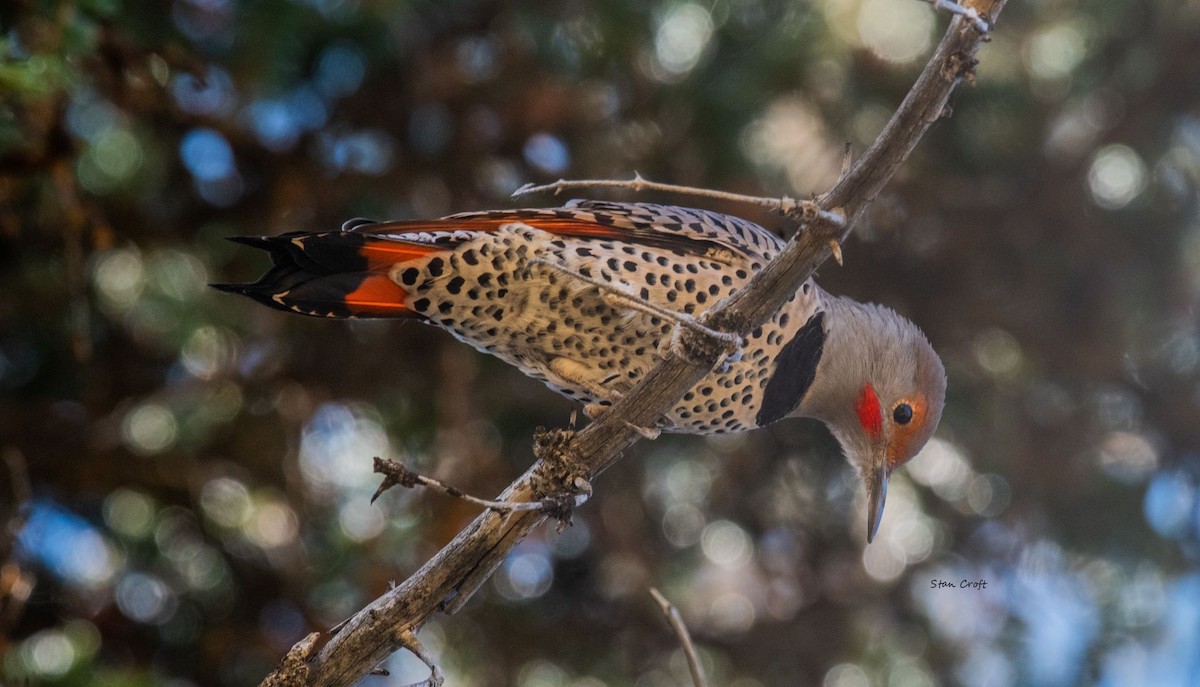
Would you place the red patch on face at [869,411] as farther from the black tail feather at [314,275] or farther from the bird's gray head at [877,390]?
the black tail feather at [314,275]

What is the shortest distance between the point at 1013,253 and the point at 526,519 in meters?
2.79

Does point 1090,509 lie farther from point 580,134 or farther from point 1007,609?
point 580,134

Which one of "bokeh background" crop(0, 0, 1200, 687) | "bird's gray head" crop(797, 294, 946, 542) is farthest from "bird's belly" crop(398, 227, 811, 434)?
"bokeh background" crop(0, 0, 1200, 687)

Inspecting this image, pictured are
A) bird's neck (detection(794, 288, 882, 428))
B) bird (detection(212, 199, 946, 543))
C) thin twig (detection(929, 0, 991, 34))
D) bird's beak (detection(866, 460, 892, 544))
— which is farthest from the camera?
bird's beak (detection(866, 460, 892, 544))

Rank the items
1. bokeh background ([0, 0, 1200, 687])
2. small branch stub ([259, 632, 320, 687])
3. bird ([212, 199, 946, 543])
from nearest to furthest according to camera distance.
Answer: small branch stub ([259, 632, 320, 687])
bird ([212, 199, 946, 543])
bokeh background ([0, 0, 1200, 687])

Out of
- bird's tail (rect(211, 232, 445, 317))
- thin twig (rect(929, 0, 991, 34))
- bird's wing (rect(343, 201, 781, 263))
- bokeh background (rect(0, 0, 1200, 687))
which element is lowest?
bokeh background (rect(0, 0, 1200, 687))

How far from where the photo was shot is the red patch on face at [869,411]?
3.04 metres

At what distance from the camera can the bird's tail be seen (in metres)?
2.30

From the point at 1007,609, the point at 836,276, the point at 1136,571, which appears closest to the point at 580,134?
the point at 836,276

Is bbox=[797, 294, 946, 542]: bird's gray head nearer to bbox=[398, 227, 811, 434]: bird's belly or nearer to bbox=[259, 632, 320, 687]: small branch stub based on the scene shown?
bbox=[398, 227, 811, 434]: bird's belly

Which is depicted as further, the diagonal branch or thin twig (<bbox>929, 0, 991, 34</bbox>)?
the diagonal branch

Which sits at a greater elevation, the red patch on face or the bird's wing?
the bird's wing

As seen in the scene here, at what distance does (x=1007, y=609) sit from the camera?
441 centimetres

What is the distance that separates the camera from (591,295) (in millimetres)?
2639
